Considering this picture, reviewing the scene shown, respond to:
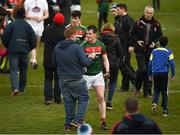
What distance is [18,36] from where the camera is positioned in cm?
1817

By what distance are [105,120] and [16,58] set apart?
152 inches

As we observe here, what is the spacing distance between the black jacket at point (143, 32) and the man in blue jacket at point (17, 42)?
2569mm

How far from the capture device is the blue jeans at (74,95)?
14.5 metres

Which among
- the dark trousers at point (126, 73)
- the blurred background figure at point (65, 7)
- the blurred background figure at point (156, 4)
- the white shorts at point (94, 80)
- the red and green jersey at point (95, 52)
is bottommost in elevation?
the blurred background figure at point (156, 4)

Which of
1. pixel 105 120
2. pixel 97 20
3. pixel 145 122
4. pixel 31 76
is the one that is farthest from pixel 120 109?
pixel 97 20

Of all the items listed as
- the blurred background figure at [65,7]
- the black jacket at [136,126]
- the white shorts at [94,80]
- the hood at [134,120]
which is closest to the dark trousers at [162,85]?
the white shorts at [94,80]

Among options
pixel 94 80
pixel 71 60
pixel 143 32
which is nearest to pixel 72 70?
pixel 71 60

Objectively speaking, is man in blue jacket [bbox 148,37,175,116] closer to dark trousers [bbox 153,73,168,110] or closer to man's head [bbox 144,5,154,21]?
dark trousers [bbox 153,73,168,110]

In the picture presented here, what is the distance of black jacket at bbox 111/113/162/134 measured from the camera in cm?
1021

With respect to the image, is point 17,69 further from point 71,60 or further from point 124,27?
point 71,60

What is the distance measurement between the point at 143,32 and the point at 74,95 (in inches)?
184

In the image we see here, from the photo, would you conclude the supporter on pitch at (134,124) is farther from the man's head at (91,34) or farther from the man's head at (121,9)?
the man's head at (121,9)

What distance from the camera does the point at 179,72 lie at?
22438mm

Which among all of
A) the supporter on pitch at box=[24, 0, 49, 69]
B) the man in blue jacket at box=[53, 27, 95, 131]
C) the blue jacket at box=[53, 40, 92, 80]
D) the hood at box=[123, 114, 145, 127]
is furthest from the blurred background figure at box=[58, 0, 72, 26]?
the hood at box=[123, 114, 145, 127]
